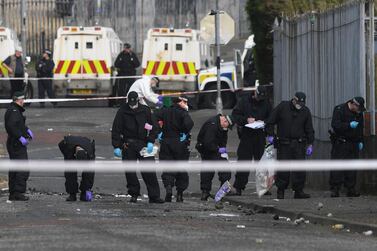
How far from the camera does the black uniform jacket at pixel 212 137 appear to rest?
18.6 meters

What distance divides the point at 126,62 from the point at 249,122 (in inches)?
649

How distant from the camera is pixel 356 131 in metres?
18.2

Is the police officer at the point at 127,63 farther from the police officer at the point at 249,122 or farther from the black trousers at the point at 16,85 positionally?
the police officer at the point at 249,122

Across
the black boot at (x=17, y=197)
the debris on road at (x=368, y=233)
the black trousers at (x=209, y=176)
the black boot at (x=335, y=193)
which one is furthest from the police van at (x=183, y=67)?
the debris on road at (x=368, y=233)

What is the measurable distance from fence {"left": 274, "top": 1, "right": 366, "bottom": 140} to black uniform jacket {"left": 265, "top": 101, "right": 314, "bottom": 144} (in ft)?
2.72

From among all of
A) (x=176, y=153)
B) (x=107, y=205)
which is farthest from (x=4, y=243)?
→ (x=176, y=153)

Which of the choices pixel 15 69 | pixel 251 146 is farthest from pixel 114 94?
pixel 251 146

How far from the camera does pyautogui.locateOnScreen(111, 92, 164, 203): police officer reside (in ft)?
58.6

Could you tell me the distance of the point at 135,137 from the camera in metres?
17.9

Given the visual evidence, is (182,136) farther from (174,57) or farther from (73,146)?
(174,57)

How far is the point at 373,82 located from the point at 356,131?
76cm

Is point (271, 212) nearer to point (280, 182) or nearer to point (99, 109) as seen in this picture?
point (280, 182)

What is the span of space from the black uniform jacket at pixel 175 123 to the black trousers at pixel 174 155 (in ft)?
0.35

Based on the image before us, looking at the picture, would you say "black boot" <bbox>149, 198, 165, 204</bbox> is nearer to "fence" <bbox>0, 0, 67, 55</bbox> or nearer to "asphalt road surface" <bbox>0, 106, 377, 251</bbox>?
"asphalt road surface" <bbox>0, 106, 377, 251</bbox>
